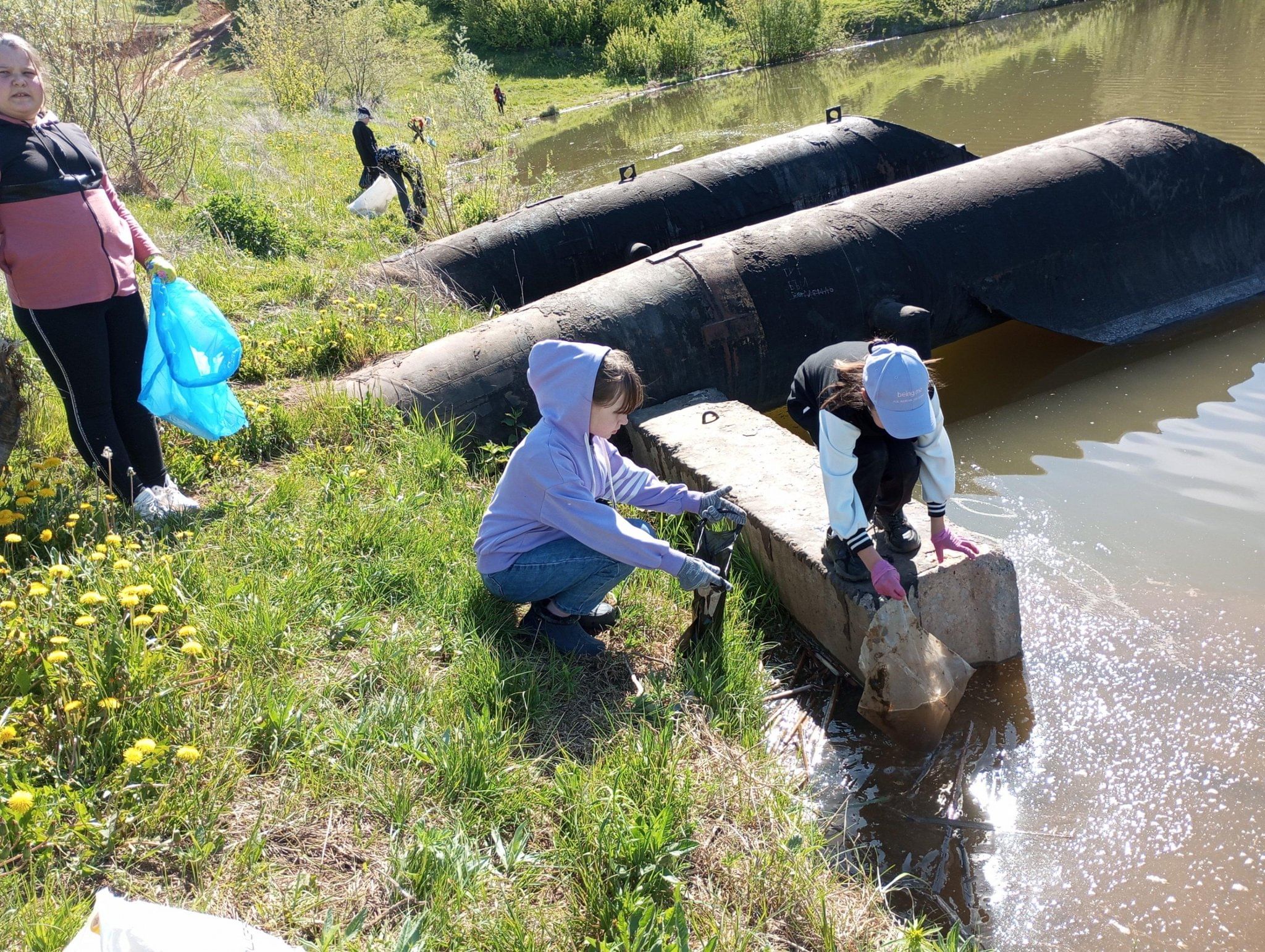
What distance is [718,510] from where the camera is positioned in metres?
3.41

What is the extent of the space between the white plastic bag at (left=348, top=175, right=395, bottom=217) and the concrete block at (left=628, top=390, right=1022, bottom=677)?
652 cm

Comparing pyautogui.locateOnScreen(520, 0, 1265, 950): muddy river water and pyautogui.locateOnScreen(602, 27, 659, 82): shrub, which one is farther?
pyautogui.locateOnScreen(602, 27, 659, 82): shrub

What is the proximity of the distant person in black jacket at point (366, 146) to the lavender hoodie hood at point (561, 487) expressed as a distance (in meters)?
8.93

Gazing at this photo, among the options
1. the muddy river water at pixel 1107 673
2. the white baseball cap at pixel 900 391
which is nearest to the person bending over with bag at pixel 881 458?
the white baseball cap at pixel 900 391

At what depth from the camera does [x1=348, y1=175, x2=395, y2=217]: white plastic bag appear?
10000mm

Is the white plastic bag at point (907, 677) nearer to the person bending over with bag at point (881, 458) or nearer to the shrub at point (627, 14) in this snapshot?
the person bending over with bag at point (881, 458)

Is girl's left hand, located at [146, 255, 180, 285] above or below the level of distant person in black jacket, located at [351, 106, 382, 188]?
above

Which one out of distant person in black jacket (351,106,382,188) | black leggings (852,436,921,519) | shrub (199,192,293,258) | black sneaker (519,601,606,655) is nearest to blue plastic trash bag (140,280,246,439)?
black sneaker (519,601,606,655)

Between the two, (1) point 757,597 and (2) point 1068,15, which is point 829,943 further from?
(2) point 1068,15

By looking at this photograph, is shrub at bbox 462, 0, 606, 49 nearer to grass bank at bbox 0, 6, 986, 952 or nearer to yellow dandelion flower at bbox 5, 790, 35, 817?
grass bank at bbox 0, 6, 986, 952

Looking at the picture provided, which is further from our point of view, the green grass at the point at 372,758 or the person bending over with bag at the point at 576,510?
the person bending over with bag at the point at 576,510

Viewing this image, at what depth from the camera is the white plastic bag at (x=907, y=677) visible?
318cm

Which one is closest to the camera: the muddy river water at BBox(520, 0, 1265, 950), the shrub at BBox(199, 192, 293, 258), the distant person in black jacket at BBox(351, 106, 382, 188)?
the muddy river water at BBox(520, 0, 1265, 950)

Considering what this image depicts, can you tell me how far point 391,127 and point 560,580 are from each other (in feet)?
61.6
